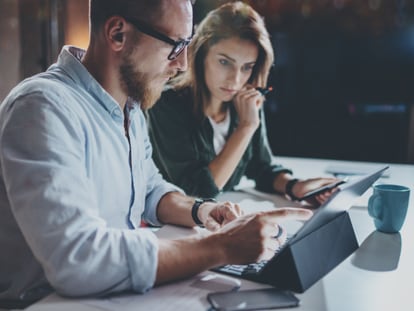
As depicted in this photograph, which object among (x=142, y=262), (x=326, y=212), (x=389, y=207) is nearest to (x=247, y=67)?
(x=389, y=207)

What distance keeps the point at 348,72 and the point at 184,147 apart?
7.54 feet

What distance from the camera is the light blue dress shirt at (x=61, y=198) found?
82 cm

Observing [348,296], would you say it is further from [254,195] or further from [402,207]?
[254,195]

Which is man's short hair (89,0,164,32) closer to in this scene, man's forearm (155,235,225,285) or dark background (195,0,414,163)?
man's forearm (155,235,225,285)

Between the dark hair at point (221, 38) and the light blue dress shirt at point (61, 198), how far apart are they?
847 mm

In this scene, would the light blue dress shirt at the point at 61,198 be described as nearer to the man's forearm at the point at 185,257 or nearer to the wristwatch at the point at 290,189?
the man's forearm at the point at 185,257

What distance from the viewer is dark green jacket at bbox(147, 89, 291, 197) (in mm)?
1794

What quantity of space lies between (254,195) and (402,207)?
561 millimetres

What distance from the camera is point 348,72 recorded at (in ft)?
12.2

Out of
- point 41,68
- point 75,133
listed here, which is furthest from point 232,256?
point 41,68

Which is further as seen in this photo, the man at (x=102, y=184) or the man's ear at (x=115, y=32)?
the man's ear at (x=115, y=32)

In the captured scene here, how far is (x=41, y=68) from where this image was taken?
346cm

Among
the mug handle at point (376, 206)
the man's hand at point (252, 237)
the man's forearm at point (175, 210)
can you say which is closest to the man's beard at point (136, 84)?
the man's forearm at point (175, 210)

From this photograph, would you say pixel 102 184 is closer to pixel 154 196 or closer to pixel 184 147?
pixel 154 196
